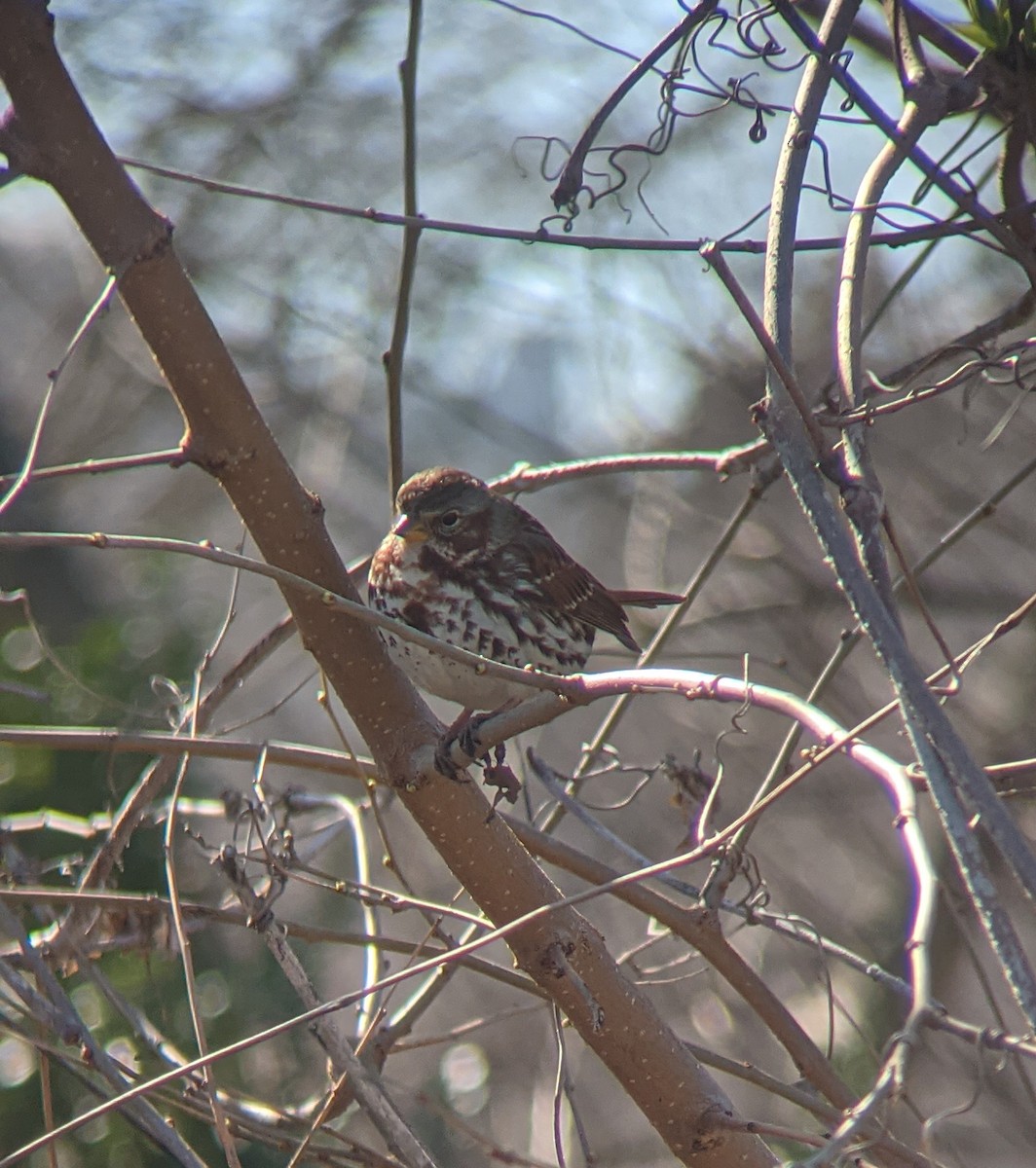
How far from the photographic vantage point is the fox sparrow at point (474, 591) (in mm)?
2947

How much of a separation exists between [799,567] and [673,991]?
2108 millimetres

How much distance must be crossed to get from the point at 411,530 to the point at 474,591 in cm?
21

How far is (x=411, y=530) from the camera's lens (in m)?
3.12

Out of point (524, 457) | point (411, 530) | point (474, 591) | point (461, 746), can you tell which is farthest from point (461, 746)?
point (524, 457)

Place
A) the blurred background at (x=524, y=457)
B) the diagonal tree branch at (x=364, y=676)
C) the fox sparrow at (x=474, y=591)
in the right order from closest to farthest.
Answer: the diagonal tree branch at (x=364, y=676) < the fox sparrow at (x=474, y=591) < the blurred background at (x=524, y=457)

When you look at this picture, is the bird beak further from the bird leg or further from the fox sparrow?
the bird leg

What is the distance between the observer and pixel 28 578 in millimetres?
7289

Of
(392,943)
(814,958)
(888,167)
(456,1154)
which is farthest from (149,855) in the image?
(814,958)

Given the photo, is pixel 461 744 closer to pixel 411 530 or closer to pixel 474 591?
pixel 474 591

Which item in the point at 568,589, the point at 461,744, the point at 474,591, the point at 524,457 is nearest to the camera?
the point at 461,744

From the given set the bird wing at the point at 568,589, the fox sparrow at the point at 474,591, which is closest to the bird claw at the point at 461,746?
the fox sparrow at the point at 474,591

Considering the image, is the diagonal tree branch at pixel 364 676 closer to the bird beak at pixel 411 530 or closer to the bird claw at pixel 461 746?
the bird claw at pixel 461 746

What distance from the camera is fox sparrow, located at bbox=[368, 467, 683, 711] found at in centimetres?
295

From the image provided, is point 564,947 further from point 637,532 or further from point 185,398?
point 637,532
